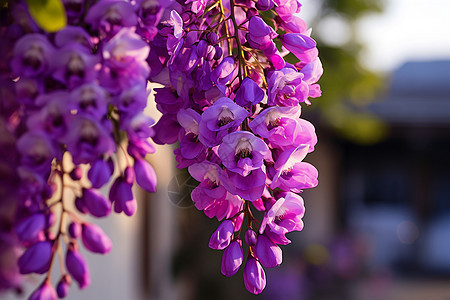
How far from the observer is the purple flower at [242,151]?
537mm

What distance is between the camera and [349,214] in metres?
9.39

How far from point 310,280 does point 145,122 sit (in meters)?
6.83

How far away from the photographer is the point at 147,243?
5.73 metres

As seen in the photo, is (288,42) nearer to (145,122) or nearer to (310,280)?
(145,122)

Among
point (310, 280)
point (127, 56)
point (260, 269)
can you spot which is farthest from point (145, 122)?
point (310, 280)

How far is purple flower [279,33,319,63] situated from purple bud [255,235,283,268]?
8.3 inches

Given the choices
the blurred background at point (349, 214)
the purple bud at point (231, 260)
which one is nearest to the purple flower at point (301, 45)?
the purple bud at point (231, 260)

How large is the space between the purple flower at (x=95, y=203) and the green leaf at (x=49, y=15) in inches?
7.0

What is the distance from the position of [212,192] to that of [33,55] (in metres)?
0.22

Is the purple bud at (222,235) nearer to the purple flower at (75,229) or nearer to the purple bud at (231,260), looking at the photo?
the purple bud at (231,260)

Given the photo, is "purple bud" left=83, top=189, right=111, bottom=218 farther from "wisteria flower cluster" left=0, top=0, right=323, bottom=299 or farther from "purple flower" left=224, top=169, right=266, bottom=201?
"purple flower" left=224, top=169, right=266, bottom=201

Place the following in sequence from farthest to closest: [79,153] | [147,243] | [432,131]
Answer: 1. [432,131]
2. [147,243]
3. [79,153]

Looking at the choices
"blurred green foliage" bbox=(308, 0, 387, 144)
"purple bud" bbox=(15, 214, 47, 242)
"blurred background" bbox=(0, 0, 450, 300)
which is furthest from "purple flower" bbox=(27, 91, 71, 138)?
"blurred green foliage" bbox=(308, 0, 387, 144)

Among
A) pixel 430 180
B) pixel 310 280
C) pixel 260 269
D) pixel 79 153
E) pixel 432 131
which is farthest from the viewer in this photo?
pixel 430 180
